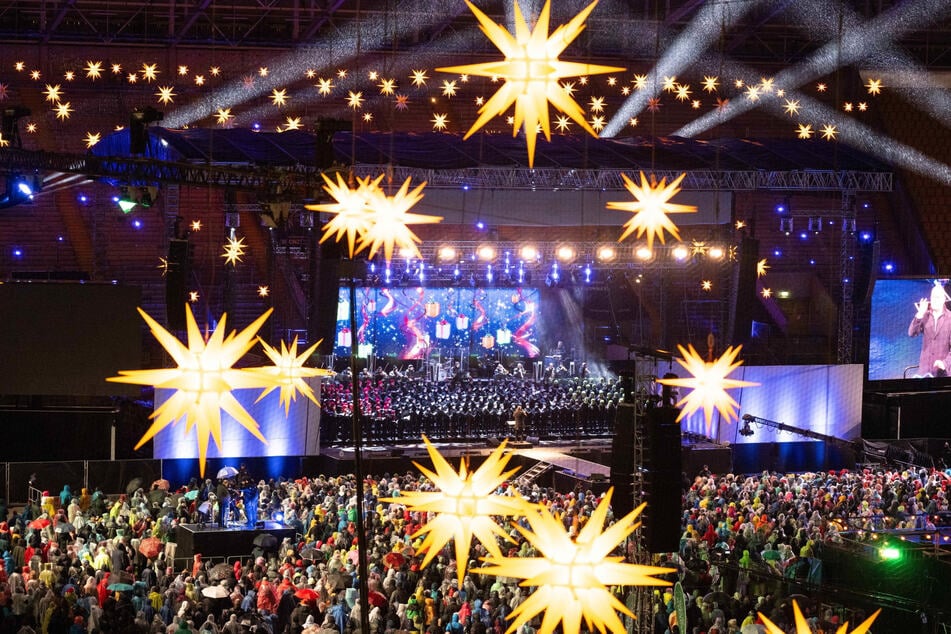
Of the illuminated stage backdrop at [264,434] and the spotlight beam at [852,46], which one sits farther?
the spotlight beam at [852,46]

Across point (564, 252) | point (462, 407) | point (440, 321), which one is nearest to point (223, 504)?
point (462, 407)

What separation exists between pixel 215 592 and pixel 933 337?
18.3 metres

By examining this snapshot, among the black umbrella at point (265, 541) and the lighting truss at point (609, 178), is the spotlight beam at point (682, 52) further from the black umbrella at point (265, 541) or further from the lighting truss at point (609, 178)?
the black umbrella at point (265, 541)

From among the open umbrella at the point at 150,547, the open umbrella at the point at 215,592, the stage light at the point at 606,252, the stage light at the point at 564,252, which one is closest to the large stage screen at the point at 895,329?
the stage light at the point at 606,252

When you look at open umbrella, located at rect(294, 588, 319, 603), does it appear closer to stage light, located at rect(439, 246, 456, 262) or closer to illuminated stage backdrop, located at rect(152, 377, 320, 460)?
illuminated stage backdrop, located at rect(152, 377, 320, 460)

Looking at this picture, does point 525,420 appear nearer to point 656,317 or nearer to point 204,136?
point 656,317

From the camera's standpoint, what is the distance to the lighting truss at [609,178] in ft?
67.5

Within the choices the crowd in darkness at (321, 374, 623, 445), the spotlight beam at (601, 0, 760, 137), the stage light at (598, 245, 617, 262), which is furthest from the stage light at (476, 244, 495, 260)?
the spotlight beam at (601, 0, 760, 137)

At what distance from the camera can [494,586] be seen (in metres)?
12.1

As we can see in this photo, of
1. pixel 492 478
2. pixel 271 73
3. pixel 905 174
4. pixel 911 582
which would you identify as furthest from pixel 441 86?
pixel 492 478

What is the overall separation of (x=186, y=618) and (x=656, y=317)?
17891 millimetres

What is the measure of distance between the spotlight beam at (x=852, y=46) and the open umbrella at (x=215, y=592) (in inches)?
682

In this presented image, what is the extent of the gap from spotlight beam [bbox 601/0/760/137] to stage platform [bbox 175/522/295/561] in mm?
14085

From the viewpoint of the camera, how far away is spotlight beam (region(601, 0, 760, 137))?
25.0 metres
